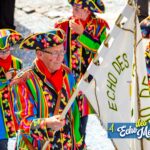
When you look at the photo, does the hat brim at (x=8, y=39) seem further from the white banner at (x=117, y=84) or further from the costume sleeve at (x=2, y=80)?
the white banner at (x=117, y=84)

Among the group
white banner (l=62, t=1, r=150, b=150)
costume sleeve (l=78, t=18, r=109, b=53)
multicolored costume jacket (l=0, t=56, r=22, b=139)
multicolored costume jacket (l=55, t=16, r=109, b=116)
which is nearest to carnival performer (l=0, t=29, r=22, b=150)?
multicolored costume jacket (l=0, t=56, r=22, b=139)

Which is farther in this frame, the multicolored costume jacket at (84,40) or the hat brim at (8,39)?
the multicolored costume jacket at (84,40)

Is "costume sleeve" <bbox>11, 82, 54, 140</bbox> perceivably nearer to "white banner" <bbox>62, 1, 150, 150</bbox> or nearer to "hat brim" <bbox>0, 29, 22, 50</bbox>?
"white banner" <bbox>62, 1, 150, 150</bbox>

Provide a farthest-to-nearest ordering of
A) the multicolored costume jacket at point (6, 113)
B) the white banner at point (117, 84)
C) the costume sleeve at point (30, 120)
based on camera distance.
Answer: the multicolored costume jacket at point (6, 113) → the costume sleeve at point (30, 120) → the white banner at point (117, 84)

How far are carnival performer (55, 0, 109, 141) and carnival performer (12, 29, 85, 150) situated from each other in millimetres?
1073

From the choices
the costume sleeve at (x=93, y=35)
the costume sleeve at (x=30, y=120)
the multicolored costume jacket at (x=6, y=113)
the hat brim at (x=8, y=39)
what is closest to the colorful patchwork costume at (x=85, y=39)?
the costume sleeve at (x=93, y=35)

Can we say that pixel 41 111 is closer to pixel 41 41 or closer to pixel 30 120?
pixel 30 120

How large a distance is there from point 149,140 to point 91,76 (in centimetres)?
62

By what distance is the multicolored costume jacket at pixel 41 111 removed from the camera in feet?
11.9

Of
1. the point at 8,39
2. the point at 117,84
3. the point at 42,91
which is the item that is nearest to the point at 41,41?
the point at 42,91

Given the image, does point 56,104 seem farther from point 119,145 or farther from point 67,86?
point 119,145

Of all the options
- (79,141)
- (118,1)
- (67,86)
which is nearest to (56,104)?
(67,86)

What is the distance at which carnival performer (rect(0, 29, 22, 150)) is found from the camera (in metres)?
4.75

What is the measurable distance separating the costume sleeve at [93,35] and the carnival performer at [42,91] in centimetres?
109
